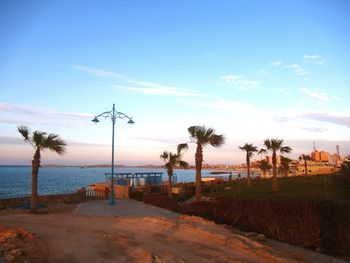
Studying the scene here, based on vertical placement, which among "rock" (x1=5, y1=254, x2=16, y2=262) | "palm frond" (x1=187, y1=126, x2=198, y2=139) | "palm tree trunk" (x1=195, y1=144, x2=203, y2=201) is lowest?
"rock" (x1=5, y1=254, x2=16, y2=262)

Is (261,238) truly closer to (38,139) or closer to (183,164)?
(38,139)

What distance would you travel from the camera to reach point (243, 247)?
10.2 metres

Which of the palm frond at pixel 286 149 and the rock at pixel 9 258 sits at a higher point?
the palm frond at pixel 286 149

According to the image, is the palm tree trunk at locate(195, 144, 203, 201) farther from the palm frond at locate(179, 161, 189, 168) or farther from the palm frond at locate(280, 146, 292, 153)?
the palm frond at locate(280, 146, 292, 153)

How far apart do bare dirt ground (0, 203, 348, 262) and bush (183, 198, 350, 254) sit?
2.33 ft

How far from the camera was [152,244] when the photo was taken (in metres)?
10.7

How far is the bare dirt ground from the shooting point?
9141mm

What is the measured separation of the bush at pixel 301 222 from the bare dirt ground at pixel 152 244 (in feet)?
2.33

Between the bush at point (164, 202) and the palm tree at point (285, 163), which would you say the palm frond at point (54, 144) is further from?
the palm tree at point (285, 163)

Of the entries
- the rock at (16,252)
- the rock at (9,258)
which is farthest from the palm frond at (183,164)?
the rock at (9,258)

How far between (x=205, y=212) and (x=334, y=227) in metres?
6.75

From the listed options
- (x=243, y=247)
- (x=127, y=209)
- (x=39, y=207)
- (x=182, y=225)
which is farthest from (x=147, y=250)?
(x=39, y=207)

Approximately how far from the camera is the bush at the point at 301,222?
1074cm

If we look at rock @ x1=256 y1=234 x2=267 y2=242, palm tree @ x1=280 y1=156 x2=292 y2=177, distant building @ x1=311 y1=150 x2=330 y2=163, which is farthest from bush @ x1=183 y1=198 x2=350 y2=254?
distant building @ x1=311 y1=150 x2=330 y2=163
